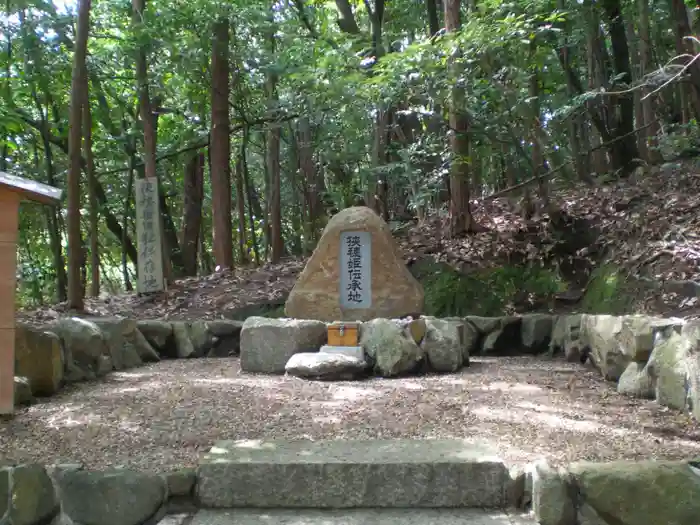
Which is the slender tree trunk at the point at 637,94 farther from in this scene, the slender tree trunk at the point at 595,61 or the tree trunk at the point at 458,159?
the tree trunk at the point at 458,159

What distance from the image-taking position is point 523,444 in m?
3.13

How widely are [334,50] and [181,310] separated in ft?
14.0

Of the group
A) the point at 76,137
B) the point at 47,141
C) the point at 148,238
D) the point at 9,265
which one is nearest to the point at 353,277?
the point at 9,265

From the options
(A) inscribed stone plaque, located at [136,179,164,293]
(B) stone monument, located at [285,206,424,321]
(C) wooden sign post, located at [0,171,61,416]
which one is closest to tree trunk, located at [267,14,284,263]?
(A) inscribed stone plaque, located at [136,179,164,293]

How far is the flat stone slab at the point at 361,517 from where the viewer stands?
2.64m

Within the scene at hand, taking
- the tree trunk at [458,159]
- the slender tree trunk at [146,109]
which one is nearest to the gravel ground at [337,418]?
the tree trunk at [458,159]

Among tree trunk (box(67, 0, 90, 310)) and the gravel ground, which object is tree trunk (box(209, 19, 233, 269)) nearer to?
tree trunk (box(67, 0, 90, 310))

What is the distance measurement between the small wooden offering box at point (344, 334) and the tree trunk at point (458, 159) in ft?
11.2

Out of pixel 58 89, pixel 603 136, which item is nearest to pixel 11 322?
pixel 58 89

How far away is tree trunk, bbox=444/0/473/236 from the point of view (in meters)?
8.11

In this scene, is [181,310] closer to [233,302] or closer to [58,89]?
[233,302]

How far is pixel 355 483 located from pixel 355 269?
348 cm

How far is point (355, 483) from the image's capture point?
281cm

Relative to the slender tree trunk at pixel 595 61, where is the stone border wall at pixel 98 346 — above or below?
below
